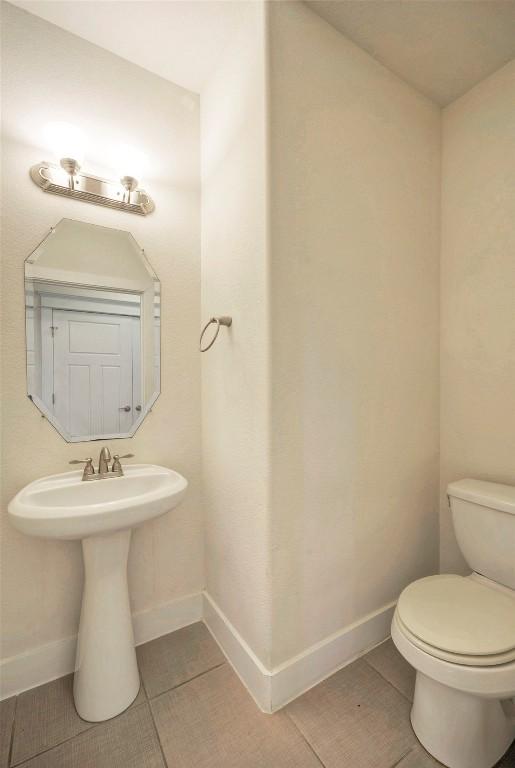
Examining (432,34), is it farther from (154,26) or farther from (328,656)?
(328,656)

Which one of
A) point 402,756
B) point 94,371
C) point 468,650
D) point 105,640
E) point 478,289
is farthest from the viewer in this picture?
point 478,289

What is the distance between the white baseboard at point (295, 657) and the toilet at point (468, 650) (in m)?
0.31

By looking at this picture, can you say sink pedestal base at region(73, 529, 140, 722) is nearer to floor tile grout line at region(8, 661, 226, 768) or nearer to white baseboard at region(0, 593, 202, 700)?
floor tile grout line at region(8, 661, 226, 768)

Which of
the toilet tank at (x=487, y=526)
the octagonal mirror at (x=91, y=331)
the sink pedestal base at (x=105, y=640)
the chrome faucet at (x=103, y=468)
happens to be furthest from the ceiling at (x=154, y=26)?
the toilet tank at (x=487, y=526)

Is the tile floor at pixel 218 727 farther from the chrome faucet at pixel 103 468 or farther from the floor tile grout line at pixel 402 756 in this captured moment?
the chrome faucet at pixel 103 468

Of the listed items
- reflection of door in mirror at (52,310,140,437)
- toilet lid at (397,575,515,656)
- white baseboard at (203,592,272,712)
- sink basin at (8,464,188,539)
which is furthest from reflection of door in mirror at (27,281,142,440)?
toilet lid at (397,575,515,656)

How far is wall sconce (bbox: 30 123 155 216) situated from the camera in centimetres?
129

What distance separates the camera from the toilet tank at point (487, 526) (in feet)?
4.02

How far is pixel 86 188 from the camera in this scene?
1.36 m

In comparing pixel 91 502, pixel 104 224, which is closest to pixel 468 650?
pixel 91 502

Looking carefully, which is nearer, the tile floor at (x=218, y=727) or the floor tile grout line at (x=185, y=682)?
the tile floor at (x=218, y=727)

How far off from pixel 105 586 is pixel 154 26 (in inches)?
85.1

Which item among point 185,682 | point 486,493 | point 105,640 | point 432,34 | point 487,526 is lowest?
point 185,682

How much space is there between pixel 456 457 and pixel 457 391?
1.07 feet
